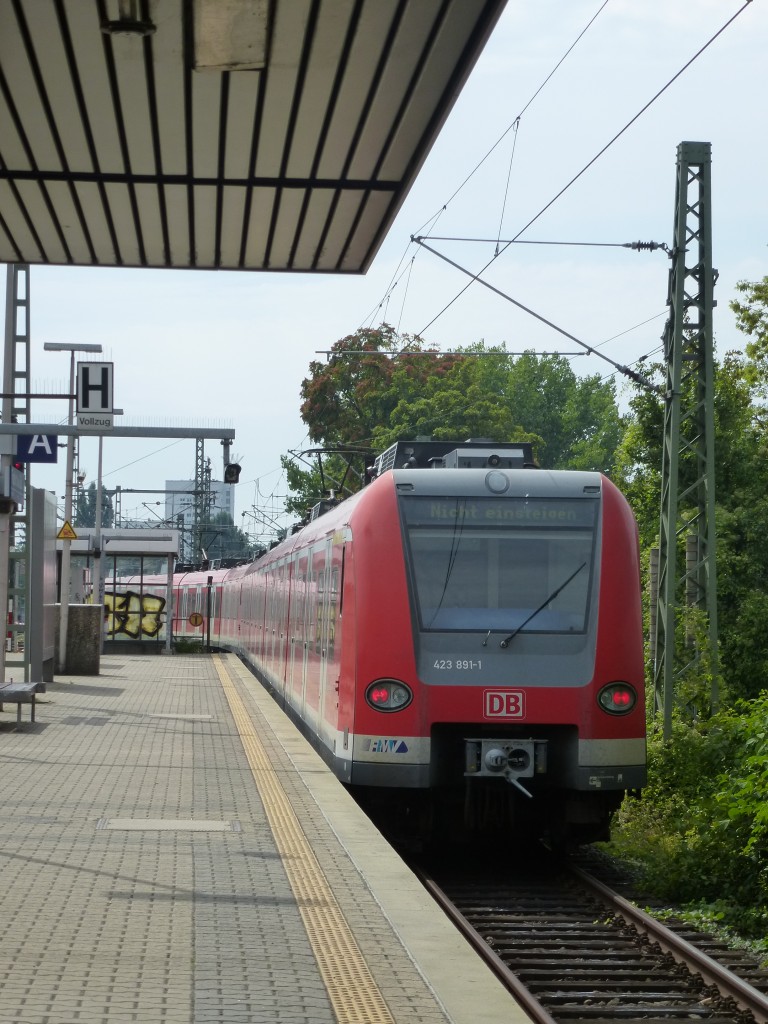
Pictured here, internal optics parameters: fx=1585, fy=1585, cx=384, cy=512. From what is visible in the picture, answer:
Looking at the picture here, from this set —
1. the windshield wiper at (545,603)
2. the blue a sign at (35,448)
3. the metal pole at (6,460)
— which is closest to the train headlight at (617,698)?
the windshield wiper at (545,603)

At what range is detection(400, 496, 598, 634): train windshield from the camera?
37.6 ft

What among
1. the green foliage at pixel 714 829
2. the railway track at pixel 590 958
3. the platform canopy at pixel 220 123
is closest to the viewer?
the platform canopy at pixel 220 123

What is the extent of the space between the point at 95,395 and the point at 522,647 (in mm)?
10462

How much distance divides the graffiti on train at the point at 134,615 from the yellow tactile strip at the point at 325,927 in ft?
105

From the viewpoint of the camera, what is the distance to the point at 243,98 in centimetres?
782

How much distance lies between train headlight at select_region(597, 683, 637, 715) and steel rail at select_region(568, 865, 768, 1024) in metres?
1.22

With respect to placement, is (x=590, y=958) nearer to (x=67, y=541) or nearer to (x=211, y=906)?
(x=211, y=906)

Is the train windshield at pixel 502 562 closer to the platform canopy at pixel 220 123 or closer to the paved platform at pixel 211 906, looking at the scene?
the paved platform at pixel 211 906

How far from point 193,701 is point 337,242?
13.9 meters

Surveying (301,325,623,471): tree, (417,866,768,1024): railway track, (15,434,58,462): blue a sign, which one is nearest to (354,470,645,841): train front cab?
(417,866,768,1024): railway track

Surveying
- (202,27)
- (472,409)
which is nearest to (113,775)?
(202,27)

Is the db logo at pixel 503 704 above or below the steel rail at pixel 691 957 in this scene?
above

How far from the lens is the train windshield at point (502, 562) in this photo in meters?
11.5

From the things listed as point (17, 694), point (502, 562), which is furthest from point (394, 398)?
point (502, 562)
